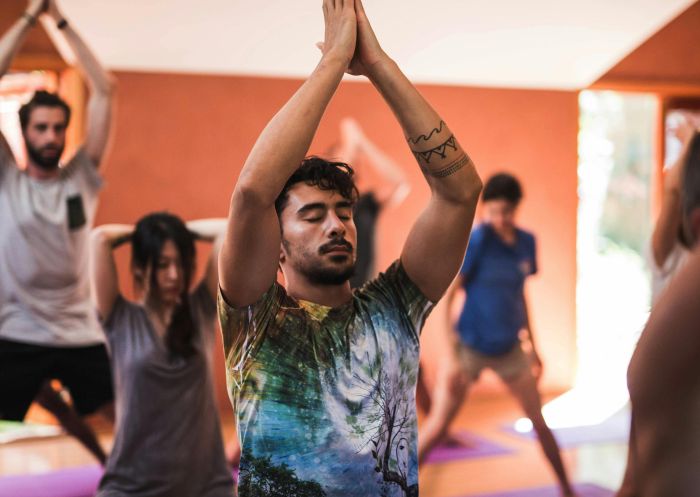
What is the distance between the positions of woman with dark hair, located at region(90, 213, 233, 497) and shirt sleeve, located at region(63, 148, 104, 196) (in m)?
0.68

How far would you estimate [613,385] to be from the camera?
5.65 m

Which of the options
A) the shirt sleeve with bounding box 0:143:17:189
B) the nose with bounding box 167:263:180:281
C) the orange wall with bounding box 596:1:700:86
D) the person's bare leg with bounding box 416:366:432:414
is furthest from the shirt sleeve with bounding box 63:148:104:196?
the orange wall with bounding box 596:1:700:86

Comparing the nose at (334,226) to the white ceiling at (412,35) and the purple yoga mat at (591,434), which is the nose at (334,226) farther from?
the purple yoga mat at (591,434)

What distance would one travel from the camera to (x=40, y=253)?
3039mm

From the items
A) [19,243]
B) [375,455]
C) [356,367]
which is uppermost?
[19,243]

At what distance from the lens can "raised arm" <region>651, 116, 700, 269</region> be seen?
2.71 meters

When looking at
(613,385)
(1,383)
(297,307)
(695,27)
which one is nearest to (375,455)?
(297,307)

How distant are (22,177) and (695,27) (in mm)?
4580

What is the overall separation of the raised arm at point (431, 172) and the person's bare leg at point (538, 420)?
1.93 meters

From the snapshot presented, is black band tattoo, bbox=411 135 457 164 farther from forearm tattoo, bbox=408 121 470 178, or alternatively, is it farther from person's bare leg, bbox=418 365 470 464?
person's bare leg, bbox=418 365 470 464

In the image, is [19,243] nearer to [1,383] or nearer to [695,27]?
[1,383]

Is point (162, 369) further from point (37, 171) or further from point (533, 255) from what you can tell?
point (533, 255)

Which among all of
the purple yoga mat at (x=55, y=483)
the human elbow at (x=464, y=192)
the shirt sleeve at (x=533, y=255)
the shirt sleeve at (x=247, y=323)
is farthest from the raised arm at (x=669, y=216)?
the purple yoga mat at (x=55, y=483)

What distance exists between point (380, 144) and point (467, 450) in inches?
77.7
